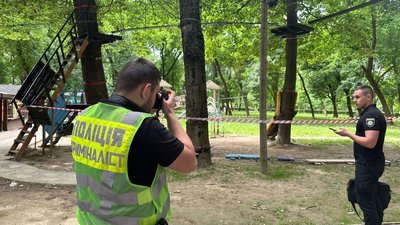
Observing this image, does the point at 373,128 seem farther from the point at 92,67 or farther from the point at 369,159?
the point at 92,67

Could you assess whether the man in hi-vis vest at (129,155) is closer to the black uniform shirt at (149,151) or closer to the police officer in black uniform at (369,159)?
the black uniform shirt at (149,151)

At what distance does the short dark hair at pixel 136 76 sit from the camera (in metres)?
1.86

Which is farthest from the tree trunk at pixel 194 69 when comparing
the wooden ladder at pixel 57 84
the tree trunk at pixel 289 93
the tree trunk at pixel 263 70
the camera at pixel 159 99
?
the camera at pixel 159 99

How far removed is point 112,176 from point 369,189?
→ 10.9 feet

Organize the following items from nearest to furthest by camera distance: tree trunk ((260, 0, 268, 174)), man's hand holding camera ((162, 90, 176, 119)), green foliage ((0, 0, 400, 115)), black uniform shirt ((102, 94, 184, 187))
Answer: black uniform shirt ((102, 94, 184, 187))
man's hand holding camera ((162, 90, 176, 119))
tree trunk ((260, 0, 268, 174))
green foliage ((0, 0, 400, 115))

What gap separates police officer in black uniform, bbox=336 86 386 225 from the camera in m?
4.11

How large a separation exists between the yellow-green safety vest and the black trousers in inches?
117

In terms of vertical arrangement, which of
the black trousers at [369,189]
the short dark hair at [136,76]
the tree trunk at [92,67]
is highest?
the tree trunk at [92,67]

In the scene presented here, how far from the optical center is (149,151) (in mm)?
1746

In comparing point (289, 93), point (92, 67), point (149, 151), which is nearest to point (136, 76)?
point (149, 151)

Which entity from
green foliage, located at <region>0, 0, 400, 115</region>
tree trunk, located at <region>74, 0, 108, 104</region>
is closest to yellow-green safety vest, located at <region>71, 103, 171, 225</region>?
tree trunk, located at <region>74, 0, 108, 104</region>

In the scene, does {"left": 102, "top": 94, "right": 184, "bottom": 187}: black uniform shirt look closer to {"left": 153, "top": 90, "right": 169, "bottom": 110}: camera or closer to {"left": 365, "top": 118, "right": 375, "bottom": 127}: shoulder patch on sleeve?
{"left": 153, "top": 90, "right": 169, "bottom": 110}: camera

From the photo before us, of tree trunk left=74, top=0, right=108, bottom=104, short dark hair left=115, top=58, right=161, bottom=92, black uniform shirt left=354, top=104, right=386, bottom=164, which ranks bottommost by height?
black uniform shirt left=354, top=104, right=386, bottom=164

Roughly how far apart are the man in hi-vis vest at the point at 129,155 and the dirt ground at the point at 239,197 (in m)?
3.24
